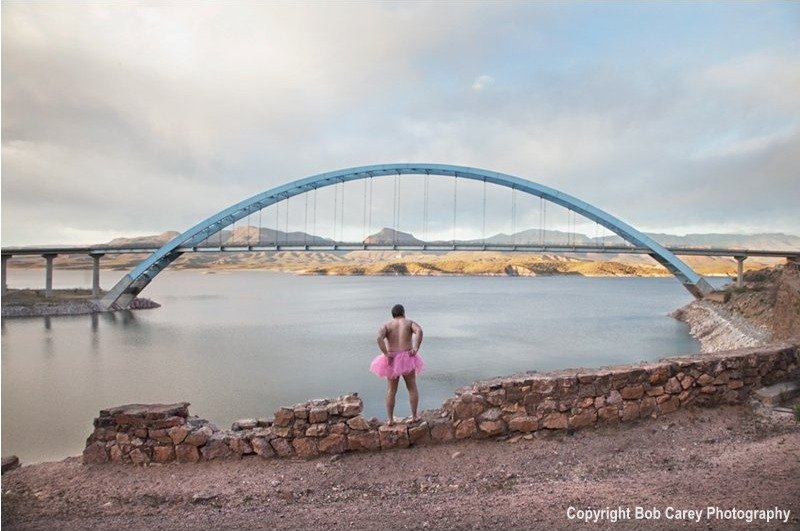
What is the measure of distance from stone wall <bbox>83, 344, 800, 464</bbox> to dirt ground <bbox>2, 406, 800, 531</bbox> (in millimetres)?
142

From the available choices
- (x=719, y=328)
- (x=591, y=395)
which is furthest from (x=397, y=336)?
(x=719, y=328)

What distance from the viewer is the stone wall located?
5.84 meters

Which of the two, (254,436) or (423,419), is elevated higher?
(423,419)

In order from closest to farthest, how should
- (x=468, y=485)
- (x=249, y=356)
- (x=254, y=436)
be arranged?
1. (x=468, y=485)
2. (x=254, y=436)
3. (x=249, y=356)

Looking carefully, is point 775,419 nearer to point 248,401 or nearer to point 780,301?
point 780,301

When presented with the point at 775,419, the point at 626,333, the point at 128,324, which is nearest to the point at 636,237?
the point at 626,333

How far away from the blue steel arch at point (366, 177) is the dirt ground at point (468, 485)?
40.5 meters

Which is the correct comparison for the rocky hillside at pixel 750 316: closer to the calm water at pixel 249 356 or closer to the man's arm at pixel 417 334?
the calm water at pixel 249 356

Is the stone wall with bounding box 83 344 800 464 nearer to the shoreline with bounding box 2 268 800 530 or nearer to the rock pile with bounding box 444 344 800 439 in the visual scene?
the rock pile with bounding box 444 344 800 439

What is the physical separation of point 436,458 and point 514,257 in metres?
151

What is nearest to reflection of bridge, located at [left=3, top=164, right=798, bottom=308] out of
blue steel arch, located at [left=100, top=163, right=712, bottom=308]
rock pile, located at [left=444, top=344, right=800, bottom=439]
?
blue steel arch, located at [left=100, top=163, right=712, bottom=308]

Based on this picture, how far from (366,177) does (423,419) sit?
136 feet

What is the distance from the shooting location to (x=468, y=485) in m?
4.97

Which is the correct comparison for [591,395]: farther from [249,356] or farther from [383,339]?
[249,356]
